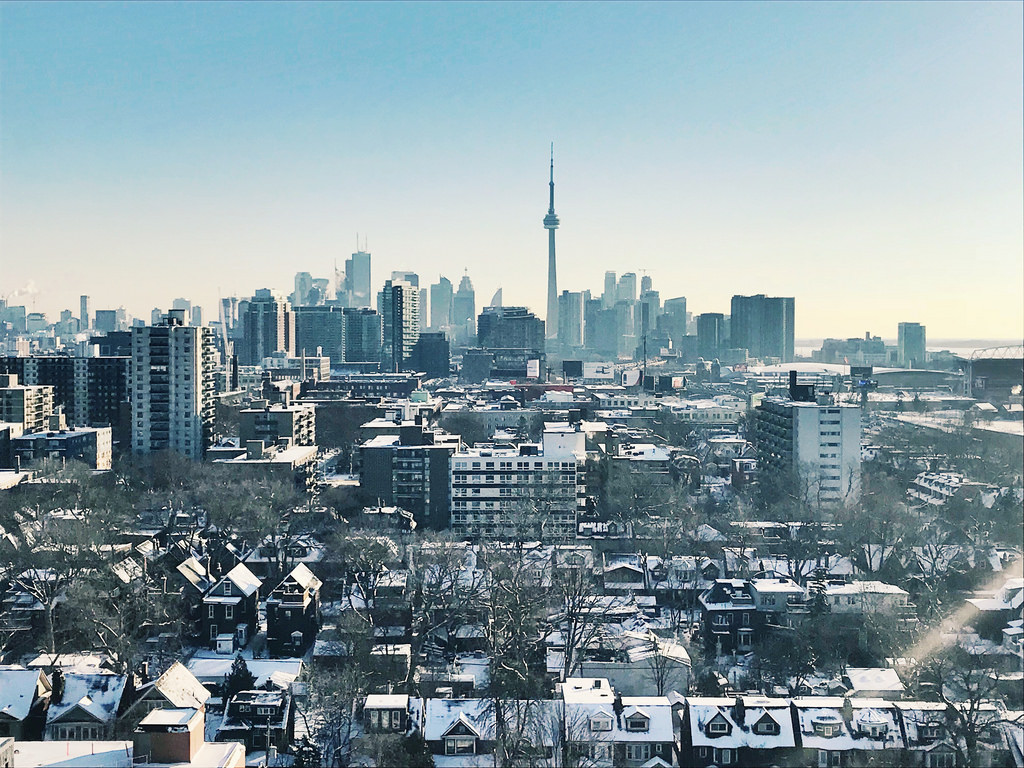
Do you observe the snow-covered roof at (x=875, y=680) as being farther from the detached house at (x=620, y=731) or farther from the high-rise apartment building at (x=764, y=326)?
the high-rise apartment building at (x=764, y=326)

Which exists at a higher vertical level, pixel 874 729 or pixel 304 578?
pixel 304 578

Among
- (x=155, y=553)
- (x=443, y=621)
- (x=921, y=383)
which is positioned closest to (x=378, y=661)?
(x=443, y=621)

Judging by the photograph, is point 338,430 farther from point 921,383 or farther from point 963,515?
point 921,383

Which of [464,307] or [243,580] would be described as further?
[464,307]

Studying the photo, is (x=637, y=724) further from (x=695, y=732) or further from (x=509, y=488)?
(x=509, y=488)

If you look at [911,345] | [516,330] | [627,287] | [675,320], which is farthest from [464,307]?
[911,345]

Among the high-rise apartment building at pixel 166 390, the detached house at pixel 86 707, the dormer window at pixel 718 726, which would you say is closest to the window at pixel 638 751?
the dormer window at pixel 718 726

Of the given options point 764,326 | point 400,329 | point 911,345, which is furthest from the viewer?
point 764,326
